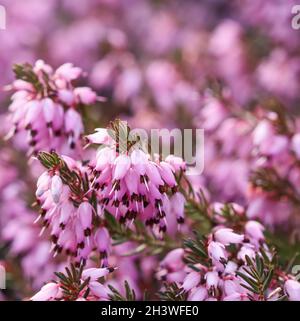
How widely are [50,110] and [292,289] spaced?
1.02 m

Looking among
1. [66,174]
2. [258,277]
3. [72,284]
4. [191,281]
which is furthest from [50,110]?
[258,277]

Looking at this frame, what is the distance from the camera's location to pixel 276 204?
9.95ft

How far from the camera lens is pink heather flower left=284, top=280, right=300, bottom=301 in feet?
7.23

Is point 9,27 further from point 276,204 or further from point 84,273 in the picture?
point 84,273

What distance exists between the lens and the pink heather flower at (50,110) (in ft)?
8.30

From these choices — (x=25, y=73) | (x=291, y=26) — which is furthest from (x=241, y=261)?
(x=291, y=26)

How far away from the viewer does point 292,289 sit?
2.22 metres

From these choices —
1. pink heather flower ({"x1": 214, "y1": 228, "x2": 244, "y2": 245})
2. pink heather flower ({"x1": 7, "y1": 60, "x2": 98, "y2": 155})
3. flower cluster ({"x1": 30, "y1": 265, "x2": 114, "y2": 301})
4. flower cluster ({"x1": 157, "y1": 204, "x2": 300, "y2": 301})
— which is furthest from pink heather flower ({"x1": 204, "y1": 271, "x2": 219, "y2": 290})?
pink heather flower ({"x1": 7, "y1": 60, "x2": 98, "y2": 155})

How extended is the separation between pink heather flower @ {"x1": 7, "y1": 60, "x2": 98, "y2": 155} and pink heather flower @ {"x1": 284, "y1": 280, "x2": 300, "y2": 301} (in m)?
0.88

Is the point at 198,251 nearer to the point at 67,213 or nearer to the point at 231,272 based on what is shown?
the point at 231,272

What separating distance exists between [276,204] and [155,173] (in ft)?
3.47

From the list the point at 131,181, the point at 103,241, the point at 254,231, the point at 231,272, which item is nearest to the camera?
the point at 131,181

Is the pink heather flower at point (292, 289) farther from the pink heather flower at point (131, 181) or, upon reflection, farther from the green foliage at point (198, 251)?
the pink heather flower at point (131, 181)
